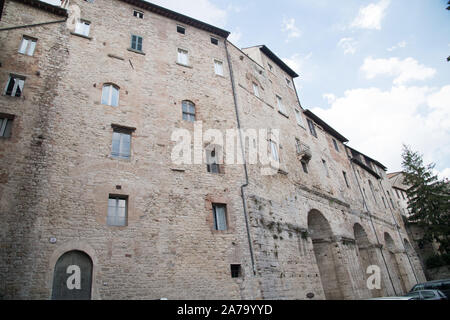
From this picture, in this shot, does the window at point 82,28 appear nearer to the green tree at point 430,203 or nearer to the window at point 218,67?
the window at point 218,67

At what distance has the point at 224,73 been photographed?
1702 cm

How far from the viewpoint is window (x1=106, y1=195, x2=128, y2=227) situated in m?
9.98

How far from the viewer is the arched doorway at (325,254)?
1681cm

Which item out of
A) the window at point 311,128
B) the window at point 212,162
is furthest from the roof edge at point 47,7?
the window at point 311,128

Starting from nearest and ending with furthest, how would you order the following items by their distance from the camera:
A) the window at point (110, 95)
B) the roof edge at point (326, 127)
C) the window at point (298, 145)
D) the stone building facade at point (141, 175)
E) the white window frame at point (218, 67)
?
the stone building facade at point (141, 175)
the window at point (110, 95)
the white window frame at point (218, 67)
the window at point (298, 145)
the roof edge at point (326, 127)

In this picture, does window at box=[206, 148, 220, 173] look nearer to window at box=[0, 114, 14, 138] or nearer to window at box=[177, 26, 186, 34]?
window at box=[0, 114, 14, 138]

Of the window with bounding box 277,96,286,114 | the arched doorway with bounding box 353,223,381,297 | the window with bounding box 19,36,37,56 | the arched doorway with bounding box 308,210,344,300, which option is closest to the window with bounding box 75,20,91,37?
the window with bounding box 19,36,37,56

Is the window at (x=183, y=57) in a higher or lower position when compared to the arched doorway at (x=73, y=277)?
higher

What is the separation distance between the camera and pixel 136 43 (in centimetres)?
1441

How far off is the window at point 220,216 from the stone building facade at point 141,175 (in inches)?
2.3

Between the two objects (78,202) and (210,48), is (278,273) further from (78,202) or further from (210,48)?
(210,48)

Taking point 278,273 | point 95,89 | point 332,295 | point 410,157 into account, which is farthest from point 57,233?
point 410,157

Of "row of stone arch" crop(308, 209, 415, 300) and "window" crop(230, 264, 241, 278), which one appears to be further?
"row of stone arch" crop(308, 209, 415, 300)

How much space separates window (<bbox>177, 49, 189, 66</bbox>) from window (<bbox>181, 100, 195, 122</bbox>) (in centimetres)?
274
